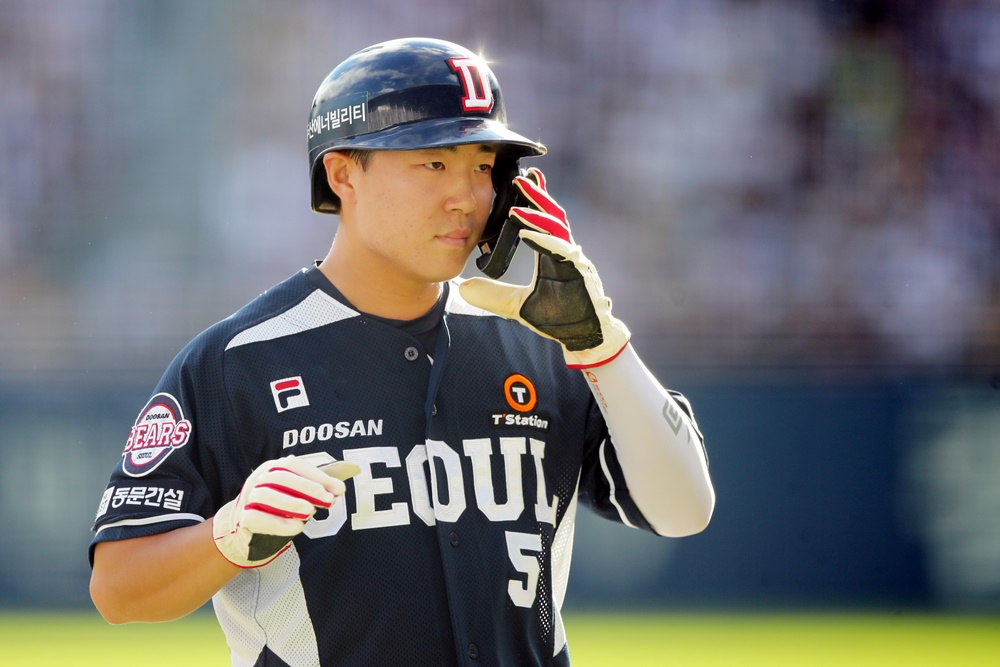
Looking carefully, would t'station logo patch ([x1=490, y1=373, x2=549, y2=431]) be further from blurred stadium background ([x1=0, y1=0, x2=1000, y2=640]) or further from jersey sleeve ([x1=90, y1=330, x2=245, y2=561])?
blurred stadium background ([x1=0, y1=0, x2=1000, y2=640])

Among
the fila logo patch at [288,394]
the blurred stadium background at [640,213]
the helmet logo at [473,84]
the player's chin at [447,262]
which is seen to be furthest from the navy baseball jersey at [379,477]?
the blurred stadium background at [640,213]

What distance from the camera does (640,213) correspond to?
7.65 metres

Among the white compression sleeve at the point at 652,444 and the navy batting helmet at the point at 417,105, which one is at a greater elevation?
the navy batting helmet at the point at 417,105

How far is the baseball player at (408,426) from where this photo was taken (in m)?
2.15

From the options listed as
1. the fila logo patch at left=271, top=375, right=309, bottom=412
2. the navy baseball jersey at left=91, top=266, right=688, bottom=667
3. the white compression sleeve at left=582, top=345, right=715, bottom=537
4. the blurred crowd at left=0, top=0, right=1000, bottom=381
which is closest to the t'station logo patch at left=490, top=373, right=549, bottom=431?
the navy baseball jersey at left=91, top=266, right=688, bottom=667

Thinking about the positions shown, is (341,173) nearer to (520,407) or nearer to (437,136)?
(437,136)

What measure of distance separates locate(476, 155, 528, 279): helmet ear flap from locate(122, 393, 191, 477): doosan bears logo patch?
60cm

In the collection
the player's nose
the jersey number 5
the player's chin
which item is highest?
the player's nose

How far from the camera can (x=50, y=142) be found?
25.5 feet

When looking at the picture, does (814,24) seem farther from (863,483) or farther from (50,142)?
(50,142)

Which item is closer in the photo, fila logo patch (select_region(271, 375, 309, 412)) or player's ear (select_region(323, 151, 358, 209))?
fila logo patch (select_region(271, 375, 309, 412))

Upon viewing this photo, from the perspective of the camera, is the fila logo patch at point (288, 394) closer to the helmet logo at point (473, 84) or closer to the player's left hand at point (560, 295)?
the player's left hand at point (560, 295)

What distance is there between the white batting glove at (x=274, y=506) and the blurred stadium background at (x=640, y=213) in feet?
16.4

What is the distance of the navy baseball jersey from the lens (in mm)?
2152
